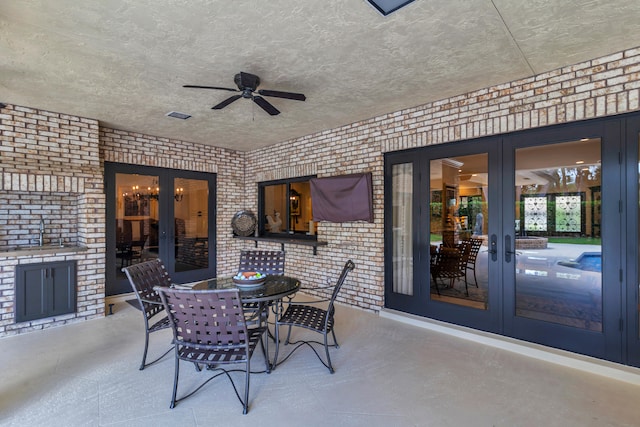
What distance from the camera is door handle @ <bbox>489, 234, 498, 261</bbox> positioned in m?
3.53

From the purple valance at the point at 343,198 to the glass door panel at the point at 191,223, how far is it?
8.20ft

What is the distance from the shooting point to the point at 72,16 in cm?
222

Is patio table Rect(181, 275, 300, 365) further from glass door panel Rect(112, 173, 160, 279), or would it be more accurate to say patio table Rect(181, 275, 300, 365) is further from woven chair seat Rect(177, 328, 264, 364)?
glass door panel Rect(112, 173, 160, 279)

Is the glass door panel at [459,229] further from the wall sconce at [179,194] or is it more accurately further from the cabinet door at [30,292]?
the cabinet door at [30,292]

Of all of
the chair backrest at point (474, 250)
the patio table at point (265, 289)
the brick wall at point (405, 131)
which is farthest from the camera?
the chair backrest at point (474, 250)

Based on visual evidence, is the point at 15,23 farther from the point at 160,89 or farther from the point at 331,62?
the point at 331,62

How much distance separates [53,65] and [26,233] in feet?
8.80

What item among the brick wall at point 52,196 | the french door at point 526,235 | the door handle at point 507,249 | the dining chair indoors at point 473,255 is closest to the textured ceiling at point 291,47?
the brick wall at point 52,196

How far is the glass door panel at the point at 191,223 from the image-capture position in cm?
598

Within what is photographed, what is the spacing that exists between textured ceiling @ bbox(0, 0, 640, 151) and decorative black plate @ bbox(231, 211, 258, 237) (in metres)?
2.83

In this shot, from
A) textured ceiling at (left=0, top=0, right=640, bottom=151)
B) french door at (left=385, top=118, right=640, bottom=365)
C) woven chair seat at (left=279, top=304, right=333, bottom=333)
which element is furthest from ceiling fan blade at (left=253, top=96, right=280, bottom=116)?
woven chair seat at (left=279, top=304, right=333, bottom=333)

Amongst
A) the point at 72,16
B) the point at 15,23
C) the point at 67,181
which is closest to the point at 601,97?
the point at 72,16

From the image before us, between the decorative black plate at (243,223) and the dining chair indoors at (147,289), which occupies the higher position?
the decorative black plate at (243,223)

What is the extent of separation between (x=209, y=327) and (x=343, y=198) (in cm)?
298
